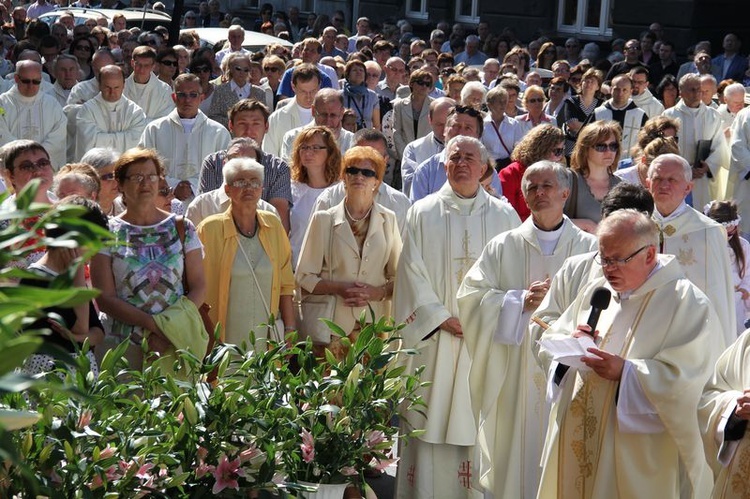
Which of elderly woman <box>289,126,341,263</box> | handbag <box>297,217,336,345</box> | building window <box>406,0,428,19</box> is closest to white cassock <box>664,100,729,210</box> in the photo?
elderly woman <box>289,126,341,263</box>

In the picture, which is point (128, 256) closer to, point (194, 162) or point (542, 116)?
point (194, 162)

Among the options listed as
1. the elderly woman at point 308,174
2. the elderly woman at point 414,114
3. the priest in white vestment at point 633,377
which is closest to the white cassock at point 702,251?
the priest in white vestment at point 633,377

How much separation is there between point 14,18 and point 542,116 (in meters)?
13.7

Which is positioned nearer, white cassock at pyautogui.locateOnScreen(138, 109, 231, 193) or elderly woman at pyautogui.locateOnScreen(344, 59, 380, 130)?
white cassock at pyautogui.locateOnScreen(138, 109, 231, 193)

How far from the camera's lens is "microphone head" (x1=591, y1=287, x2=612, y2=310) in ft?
16.7

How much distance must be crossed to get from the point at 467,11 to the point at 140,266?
23.7 meters

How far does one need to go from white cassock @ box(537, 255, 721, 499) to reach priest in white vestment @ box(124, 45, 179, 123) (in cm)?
769

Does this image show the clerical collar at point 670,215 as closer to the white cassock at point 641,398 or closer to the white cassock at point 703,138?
the white cassock at point 641,398

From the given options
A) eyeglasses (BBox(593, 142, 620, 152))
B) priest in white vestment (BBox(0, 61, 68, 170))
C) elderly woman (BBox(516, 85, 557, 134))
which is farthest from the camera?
elderly woman (BBox(516, 85, 557, 134))

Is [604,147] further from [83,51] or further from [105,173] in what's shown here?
[83,51]

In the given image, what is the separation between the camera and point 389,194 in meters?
7.77

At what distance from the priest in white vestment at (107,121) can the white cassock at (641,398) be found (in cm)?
651

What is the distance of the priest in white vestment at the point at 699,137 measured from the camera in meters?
13.7

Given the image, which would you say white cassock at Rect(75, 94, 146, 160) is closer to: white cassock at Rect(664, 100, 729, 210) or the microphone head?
white cassock at Rect(664, 100, 729, 210)
